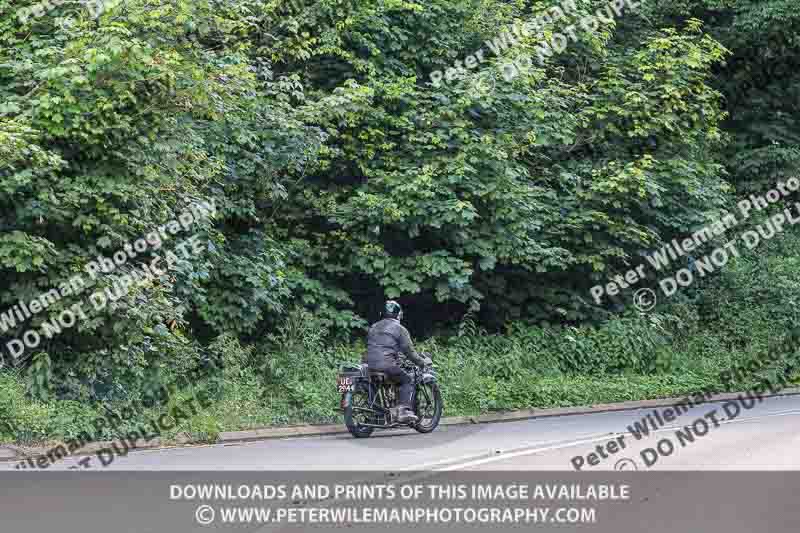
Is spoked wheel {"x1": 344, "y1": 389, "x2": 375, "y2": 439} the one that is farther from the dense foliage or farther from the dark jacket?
the dense foliage

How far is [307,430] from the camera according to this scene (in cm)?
1786

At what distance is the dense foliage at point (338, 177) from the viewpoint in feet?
55.0

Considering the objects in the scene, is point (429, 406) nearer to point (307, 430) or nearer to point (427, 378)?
point (427, 378)

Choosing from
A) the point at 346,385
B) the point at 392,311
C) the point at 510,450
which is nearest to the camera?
the point at 510,450

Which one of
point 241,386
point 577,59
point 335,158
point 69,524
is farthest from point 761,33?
point 69,524

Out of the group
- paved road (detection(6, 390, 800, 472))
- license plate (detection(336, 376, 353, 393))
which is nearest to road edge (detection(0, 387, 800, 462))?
paved road (detection(6, 390, 800, 472))

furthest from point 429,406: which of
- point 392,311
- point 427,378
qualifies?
point 392,311

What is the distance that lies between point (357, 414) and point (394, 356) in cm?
104

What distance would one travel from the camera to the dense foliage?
660 inches

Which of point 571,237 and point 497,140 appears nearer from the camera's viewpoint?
point 497,140

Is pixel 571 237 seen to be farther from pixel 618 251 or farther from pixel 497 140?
pixel 497 140

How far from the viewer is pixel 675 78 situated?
2811 cm

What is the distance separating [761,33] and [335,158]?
1758 centimetres

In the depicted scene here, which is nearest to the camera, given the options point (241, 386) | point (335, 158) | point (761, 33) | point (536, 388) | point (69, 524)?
point (69, 524)
